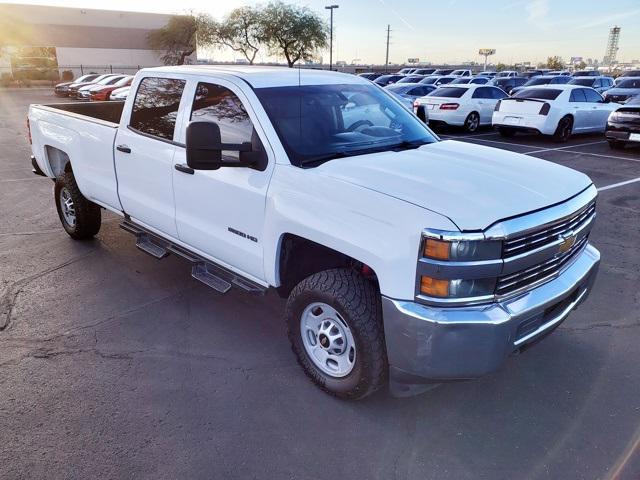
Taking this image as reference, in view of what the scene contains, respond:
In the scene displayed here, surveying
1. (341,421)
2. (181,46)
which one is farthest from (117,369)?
(181,46)

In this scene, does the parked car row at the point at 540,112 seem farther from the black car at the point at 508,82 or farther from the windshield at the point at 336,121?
the black car at the point at 508,82

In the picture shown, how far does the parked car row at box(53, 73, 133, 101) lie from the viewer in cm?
2483

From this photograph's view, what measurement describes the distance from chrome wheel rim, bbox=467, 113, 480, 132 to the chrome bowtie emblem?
1447cm

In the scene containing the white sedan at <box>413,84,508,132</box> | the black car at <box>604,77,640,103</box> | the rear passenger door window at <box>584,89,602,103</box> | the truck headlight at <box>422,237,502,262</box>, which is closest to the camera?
the truck headlight at <box>422,237,502,262</box>

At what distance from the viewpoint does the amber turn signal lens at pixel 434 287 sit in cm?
263

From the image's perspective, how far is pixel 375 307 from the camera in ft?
9.81

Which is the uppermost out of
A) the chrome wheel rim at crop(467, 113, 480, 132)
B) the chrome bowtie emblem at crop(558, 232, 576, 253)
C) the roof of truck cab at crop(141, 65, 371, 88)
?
the roof of truck cab at crop(141, 65, 371, 88)

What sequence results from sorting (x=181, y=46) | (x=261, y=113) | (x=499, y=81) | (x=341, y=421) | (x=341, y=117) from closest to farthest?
(x=341, y=421), (x=261, y=113), (x=341, y=117), (x=499, y=81), (x=181, y=46)

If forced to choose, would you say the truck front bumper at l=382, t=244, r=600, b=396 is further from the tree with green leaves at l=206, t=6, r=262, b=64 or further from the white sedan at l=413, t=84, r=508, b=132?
the tree with green leaves at l=206, t=6, r=262, b=64

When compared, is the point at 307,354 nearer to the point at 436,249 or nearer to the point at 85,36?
the point at 436,249

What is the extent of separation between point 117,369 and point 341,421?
5.32ft

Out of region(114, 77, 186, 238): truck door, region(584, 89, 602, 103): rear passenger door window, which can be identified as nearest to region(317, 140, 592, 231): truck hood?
region(114, 77, 186, 238): truck door

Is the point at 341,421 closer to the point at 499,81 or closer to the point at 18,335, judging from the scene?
the point at 18,335

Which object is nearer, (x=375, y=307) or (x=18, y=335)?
(x=375, y=307)
